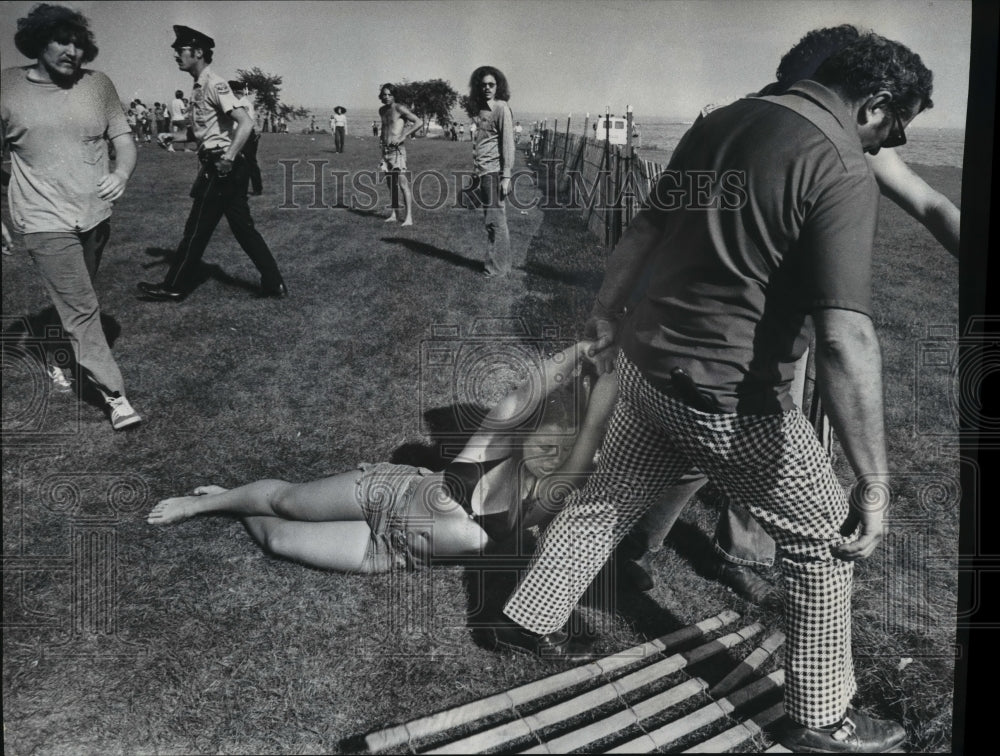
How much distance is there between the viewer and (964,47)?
1896 mm

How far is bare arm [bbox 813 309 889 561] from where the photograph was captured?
1.24 metres

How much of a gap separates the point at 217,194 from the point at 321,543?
1.89 m

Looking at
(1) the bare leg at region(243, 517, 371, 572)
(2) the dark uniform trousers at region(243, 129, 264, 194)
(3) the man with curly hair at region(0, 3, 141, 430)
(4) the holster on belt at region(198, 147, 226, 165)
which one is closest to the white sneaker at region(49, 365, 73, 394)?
(3) the man with curly hair at region(0, 3, 141, 430)

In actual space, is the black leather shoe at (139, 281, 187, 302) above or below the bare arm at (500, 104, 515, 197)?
below

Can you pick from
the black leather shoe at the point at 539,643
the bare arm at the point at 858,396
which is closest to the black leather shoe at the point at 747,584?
the black leather shoe at the point at 539,643

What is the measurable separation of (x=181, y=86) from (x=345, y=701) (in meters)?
2.23

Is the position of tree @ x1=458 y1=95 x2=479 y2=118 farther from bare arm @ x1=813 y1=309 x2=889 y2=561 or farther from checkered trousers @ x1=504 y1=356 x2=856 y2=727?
bare arm @ x1=813 y1=309 x2=889 y2=561

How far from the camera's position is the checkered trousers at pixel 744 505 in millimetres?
1406

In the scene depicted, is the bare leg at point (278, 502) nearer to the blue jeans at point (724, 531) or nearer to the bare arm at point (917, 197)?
the blue jeans at point (724, 531)

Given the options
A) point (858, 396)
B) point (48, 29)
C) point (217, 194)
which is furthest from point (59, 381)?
point (858, 396)

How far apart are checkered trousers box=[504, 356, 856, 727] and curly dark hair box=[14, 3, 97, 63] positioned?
6.68ft

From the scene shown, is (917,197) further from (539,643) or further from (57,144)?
(57,144)

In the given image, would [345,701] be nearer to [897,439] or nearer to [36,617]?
[36,617]

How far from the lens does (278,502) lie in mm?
2031
